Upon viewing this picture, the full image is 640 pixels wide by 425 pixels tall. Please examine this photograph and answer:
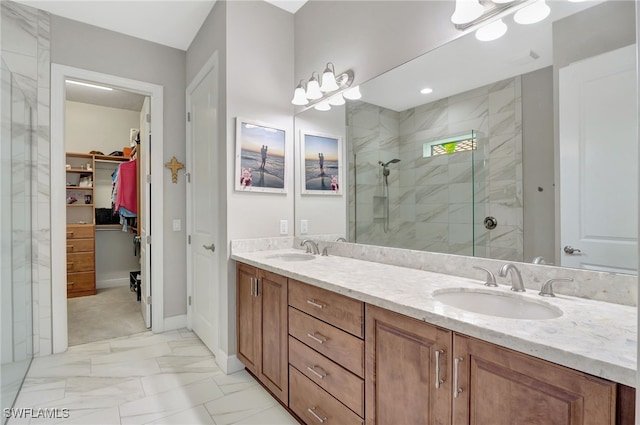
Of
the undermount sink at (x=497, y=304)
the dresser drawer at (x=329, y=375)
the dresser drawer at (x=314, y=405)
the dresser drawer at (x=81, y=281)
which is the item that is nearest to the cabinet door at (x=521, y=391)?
the undermount sink at (x=497, y=304)

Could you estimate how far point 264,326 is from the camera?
1.98m

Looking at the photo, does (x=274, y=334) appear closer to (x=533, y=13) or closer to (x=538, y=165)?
(x=538, y=165)

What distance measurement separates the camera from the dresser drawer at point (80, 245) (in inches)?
169

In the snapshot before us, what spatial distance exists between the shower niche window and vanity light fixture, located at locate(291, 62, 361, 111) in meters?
0.70

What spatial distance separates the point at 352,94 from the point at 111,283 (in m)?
4.77

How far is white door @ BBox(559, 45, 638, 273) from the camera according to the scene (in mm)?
1049

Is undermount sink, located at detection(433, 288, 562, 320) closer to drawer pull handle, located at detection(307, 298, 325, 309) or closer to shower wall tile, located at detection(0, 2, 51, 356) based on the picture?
drawer pull handle, located at detection(307, 298, 325, 309)

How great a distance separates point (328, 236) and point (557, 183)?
153cm

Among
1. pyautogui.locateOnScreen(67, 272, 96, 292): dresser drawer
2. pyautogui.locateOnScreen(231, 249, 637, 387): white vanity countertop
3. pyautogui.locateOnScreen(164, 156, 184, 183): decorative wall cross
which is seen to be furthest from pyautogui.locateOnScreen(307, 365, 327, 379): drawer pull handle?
pyautogui.locateOnScreen(67, 272, 96, 292): dresser drawer

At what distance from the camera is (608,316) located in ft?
3.16

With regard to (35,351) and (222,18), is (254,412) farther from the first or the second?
(222,18)

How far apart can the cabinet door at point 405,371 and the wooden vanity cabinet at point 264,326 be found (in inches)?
26.4

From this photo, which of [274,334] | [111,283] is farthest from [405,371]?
[111,283]

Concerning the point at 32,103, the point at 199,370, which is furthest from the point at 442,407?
the point at 32,103
